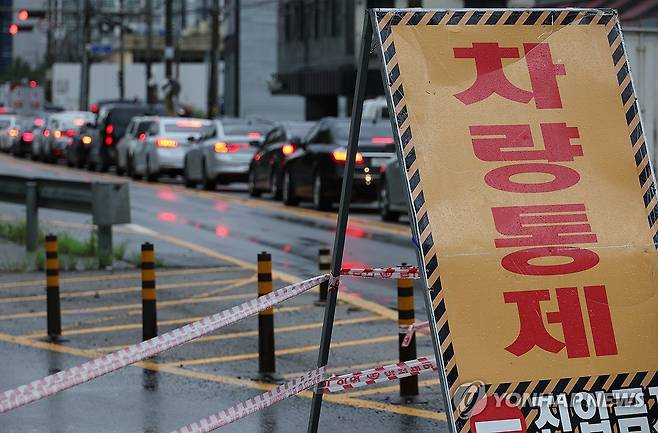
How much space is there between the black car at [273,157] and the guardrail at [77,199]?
1002cm

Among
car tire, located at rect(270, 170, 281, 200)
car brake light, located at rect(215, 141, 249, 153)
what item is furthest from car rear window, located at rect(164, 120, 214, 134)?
car tire, located at rect(270, 170, 281, 200)

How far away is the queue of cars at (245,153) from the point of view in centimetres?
2672

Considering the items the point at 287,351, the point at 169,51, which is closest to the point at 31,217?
the point at 287,351

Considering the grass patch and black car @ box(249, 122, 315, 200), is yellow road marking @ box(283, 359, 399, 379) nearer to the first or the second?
the grass patch

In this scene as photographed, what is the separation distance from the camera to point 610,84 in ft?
23.5

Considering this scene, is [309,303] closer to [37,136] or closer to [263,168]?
[263,168]

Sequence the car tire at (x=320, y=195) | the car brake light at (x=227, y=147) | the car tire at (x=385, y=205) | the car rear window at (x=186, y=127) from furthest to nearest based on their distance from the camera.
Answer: the car rear window at (x=186, y=127) < the car brake light at (x=227, y=147) < the car tire at (x=320, y=195) < the car tire at (x=385, y=205)

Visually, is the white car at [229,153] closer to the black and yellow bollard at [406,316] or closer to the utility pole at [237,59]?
the black and yellow bollard at [406,316]

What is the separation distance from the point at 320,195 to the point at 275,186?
3888mm

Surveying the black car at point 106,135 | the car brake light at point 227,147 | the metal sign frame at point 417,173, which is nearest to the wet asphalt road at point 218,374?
the metal sign frame at point 417,173

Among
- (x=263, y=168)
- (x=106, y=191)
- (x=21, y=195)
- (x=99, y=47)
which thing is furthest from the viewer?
(x=99, y=47)

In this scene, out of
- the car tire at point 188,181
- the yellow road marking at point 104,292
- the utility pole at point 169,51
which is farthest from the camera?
the utility pole at point 169,51

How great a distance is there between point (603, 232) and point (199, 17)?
130 m

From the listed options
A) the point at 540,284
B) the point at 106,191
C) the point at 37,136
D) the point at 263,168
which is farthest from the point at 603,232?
the point at 37,136
